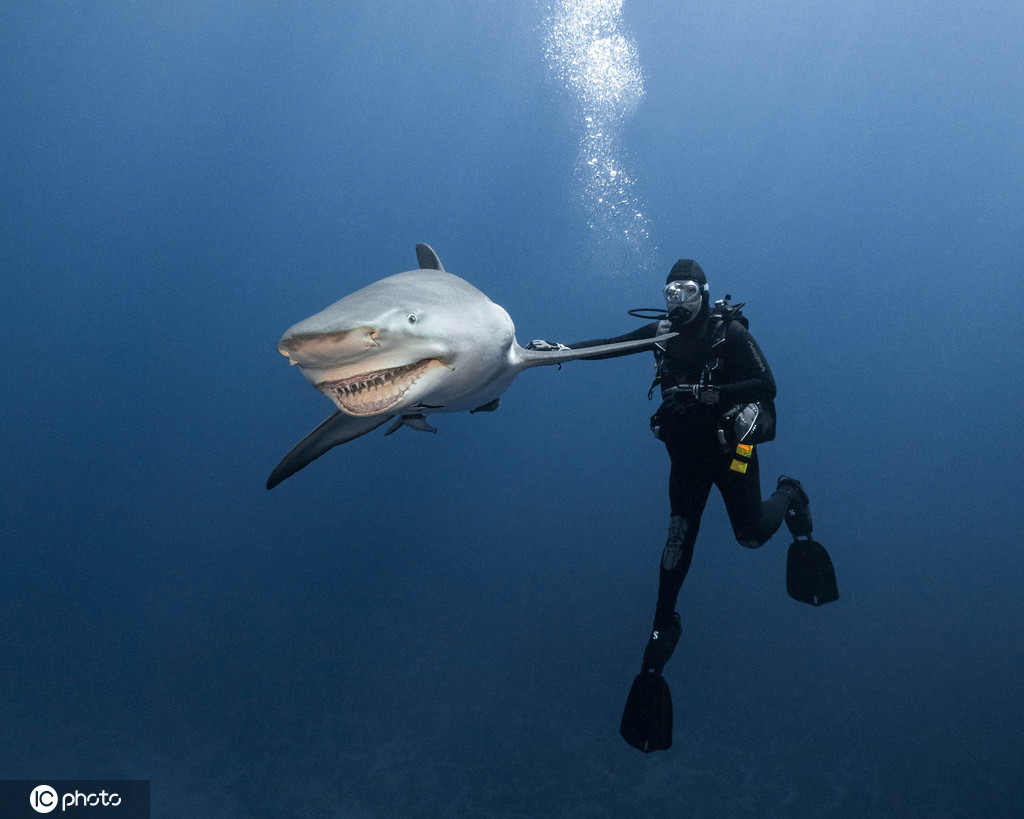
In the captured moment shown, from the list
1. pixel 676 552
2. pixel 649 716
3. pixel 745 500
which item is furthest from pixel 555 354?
pixel 649 716

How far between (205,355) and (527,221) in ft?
70.1

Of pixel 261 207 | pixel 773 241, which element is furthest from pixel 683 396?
pixel 261 207

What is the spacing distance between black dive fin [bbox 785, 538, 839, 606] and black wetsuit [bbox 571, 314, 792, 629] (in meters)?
0.91

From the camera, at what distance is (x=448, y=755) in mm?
8914

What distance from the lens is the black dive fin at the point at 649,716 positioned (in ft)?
13.6

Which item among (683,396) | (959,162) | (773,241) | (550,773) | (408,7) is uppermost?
(408,7)

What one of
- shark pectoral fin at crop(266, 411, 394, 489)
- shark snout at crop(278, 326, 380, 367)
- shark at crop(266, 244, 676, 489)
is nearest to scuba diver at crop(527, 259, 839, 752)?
shark at crop(266, 244, 676, 489)

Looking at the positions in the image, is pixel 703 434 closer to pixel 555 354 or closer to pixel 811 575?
pixel 555 354

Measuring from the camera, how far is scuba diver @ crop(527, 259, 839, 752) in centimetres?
422

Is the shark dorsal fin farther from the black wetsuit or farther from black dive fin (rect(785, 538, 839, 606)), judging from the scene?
black dive fin (rect(785, 538, 839, 606))

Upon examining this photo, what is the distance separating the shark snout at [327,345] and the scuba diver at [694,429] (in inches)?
90.9

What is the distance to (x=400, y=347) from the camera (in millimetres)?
2340

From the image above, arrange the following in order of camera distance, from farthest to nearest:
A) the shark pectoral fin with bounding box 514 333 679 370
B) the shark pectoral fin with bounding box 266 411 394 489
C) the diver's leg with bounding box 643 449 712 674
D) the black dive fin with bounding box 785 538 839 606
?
1. the black dive fin with bounding box 785 538 839 606
2. the diver's leg with bounding box 643 449 712 674
3. the shark pectoral fin with bounding box 514 333 679 370
4. the shark pectoral fin with bounding box 266 411 394 489

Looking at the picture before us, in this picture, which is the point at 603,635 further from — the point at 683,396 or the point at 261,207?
the point at 261,207
